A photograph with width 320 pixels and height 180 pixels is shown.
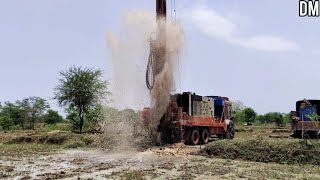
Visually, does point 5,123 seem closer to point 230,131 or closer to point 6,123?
point 6,123

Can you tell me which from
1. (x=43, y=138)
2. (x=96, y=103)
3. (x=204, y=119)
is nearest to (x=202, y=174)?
(x=204, y=119)

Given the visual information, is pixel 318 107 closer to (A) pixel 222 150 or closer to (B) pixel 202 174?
(A) pixel 222 150

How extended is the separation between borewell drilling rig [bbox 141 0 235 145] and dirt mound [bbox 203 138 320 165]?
3780mm

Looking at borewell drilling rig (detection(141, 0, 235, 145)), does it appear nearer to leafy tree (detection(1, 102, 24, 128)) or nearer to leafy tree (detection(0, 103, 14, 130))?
leafy tree (detection(0, 103, 14, 130))

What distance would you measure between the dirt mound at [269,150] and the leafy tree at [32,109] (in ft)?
195

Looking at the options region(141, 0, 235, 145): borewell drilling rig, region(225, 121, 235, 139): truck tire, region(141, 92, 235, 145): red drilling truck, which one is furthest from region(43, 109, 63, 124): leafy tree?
region(141, 0, 235, 145): borewell drilling rig

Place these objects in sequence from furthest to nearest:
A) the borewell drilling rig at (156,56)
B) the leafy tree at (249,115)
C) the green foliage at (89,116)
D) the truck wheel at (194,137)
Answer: the leafy tree at (249,115), the green foliage at (89,116), the truck wheel at (194,137), the borewell drilling rig at (156,56)

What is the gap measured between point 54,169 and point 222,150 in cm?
938

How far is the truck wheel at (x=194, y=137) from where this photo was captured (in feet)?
89.6

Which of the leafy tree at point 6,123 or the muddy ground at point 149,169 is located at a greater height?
the leafy tree at point 6,123

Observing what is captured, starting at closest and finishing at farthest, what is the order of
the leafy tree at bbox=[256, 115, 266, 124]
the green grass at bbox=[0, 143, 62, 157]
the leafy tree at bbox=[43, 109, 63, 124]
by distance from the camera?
the green grass at bbox=[0, 143, 62, 157] → the leafy tree at bbox=[43, 109, 63, 124] → the leafy tree at bbox=[256, 115, 266, 124]

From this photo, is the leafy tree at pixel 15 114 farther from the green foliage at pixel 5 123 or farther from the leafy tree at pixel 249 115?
the leafy tree at pixel 249 115

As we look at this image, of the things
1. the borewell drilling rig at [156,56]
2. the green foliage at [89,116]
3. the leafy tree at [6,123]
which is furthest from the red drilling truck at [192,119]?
the leafy tree at [6,123]

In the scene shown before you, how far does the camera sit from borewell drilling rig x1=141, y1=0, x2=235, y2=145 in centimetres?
2448
